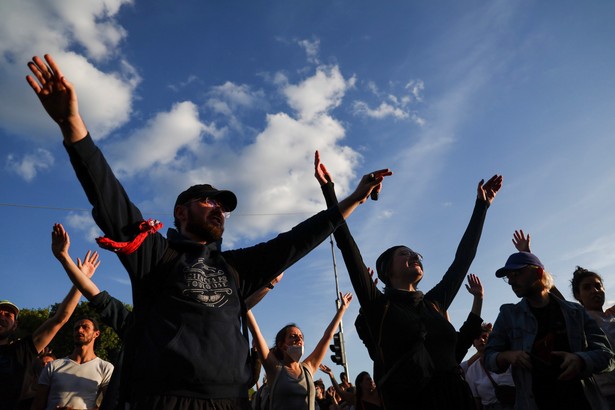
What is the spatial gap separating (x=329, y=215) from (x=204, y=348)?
1075 millimetres

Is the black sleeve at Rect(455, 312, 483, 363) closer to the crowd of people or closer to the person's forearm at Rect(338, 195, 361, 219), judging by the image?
the crowd of people

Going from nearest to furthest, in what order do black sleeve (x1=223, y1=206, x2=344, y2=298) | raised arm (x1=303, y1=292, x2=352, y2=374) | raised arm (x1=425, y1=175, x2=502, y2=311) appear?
1. black sleeve (x1=223, y1=206, x2=344, y2=298)
2. raised arm (x1=425, y1=175, x2=502, y2=311)
3. raised arm (x1=303, y1=292, x2=352, y2=374)

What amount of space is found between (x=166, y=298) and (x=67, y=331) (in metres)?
35.2

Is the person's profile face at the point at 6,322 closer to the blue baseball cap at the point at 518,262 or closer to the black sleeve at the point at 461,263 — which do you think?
the black sleeve at the point at 461,263

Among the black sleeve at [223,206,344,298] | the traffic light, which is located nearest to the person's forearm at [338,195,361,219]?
the black sleeve at [223,206,344,298]

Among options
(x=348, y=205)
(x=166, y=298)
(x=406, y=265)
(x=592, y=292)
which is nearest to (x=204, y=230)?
(x=166, y=298)

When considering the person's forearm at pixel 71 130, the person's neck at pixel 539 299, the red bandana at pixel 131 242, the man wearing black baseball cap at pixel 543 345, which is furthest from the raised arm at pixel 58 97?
the person's neck at pixel 539 299

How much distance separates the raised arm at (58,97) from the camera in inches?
82.9

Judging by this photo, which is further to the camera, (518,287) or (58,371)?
(58,371)

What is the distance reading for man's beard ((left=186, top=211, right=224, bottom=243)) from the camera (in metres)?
2.77

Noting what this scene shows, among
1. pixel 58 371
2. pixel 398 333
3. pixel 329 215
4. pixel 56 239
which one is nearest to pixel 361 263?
pixel 398 333

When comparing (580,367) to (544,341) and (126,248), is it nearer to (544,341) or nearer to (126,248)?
(544,341)

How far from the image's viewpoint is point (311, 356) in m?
6.04

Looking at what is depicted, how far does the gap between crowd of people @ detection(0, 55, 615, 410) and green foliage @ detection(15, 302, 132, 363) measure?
28.7 metres
